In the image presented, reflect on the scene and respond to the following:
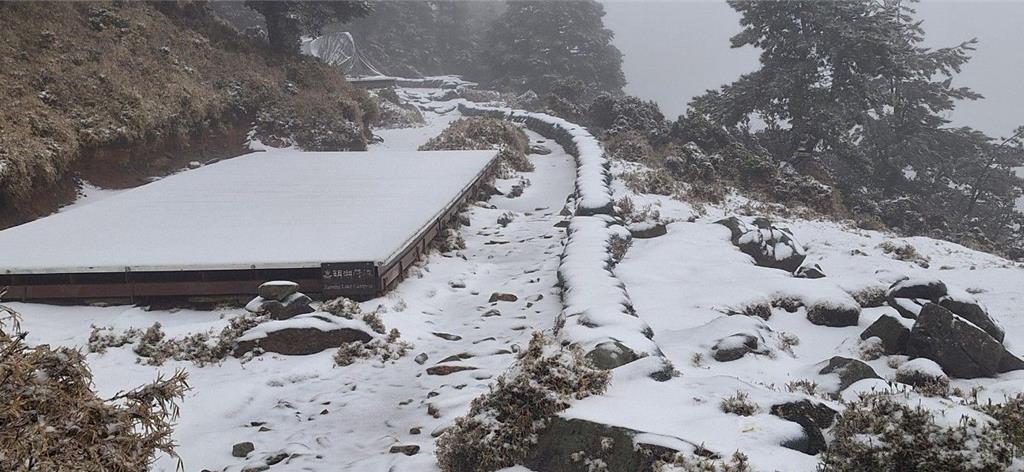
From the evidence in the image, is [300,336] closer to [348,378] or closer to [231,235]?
[348,378]

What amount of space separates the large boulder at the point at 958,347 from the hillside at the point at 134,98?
13123mm

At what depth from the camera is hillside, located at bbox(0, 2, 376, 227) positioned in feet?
35.3

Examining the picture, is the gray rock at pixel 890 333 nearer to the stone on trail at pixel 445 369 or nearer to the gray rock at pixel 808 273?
the gray rock at pixel 808 273

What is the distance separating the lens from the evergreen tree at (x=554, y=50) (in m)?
40.5

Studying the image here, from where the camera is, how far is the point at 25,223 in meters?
9.62

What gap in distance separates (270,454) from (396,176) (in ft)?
28.7

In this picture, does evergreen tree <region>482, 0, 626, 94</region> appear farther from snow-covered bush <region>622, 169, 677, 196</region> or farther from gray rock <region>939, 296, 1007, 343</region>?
gray rock <region>939, 296, 1007, 343</region>

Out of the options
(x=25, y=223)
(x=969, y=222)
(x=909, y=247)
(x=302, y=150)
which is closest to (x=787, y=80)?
(x=969, y=222)

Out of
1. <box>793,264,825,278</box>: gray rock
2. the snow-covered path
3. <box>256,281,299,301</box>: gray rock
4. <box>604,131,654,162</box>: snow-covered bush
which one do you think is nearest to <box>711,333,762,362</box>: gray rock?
the snow-covered path

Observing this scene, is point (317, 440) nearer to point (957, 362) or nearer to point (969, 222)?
point (957, 362)

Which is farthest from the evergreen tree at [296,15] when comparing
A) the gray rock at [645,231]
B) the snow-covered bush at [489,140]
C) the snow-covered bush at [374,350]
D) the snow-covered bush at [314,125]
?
the snow-covered bush at [374,350]

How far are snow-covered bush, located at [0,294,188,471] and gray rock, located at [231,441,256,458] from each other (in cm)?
192

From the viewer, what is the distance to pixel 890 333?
6992mm

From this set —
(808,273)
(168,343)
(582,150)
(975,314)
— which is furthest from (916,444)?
(582,150)
